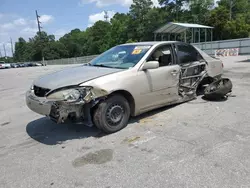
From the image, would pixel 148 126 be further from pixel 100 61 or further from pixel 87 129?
pixel 100 61

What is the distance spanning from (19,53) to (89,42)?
51448mm

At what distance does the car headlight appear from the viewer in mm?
3316

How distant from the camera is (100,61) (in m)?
4.88

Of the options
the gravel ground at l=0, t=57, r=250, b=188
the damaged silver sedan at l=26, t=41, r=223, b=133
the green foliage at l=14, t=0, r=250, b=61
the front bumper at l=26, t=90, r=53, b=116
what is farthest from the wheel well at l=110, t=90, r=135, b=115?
the green foliage at l=14, t=0, r=250, b=61

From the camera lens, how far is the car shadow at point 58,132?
377cm

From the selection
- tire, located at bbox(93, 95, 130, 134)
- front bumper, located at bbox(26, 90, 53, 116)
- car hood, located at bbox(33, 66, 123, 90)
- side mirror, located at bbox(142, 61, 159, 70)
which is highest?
side mirror, located at bbox(142, 61, 159, 70)

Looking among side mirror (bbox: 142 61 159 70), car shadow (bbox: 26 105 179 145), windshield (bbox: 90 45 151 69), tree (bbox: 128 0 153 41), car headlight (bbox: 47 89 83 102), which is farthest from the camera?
tree (bbox: 128 0 153 41)

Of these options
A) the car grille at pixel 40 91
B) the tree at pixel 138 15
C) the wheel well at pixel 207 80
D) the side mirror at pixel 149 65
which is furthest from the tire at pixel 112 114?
the tree at pixel 138 15

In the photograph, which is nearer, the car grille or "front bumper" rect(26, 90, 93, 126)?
"front bumper" rect(26, 90, 93, 126)

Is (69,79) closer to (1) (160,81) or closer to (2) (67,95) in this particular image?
(2) (67,95)

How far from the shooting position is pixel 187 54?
5207 mm

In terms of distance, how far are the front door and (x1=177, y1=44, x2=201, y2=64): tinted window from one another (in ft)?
0.91

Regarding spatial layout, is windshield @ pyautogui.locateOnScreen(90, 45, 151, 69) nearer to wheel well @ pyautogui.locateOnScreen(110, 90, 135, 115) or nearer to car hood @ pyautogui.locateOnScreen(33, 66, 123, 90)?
car hood @ pyautogui.locateOnScreen(33, 66, 123, 90)

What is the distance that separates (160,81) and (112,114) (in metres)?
1.28
